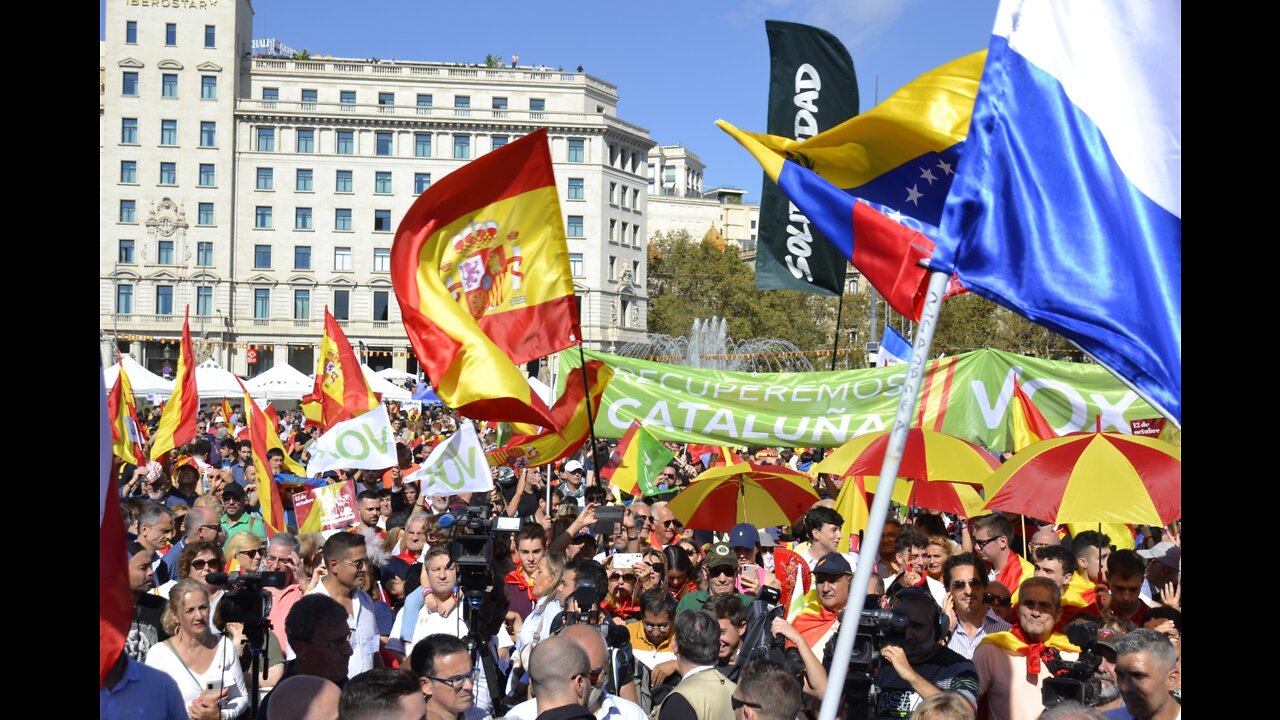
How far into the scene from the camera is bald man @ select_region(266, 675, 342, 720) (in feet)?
13.4

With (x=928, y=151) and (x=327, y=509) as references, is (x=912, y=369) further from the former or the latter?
(x=327, y=509)

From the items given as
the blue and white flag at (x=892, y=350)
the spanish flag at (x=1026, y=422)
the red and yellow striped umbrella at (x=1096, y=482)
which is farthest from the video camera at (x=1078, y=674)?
the blue and white flag at (x=892, y=350)

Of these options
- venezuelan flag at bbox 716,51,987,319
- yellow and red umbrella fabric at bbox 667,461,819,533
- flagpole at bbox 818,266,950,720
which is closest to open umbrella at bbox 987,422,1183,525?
yellow and red umbrella fabric at bbox 667,461,819,533

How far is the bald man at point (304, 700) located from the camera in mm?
4086

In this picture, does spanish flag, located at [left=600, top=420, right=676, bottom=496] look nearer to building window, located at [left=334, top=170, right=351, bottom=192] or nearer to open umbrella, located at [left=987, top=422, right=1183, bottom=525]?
open umbrella, located at [left=987, top=422, right=1183, bottom=525]

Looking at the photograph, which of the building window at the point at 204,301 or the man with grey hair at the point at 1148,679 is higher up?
the building window at the point at 204,301

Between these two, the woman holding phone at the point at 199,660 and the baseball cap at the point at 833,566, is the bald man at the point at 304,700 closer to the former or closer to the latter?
the woman holding phone at the point at 199,660

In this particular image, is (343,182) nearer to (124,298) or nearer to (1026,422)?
(124,298)

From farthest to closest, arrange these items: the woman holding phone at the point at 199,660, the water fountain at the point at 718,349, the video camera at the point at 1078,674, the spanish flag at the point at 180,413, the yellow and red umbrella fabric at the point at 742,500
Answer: the water fountain at the point at 718,349, the spanish flag at the point at 180,413, the yellow and red umbrella fabric at the point at 742,500, the woman holding phone at the point at 199,660, the video camera at the point at 1078,674

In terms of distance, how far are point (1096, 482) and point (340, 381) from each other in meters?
9.68

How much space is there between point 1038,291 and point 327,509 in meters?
7.24

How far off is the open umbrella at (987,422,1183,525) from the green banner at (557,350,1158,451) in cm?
331

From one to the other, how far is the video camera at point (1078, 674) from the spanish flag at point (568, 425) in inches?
165

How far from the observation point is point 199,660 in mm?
5242
